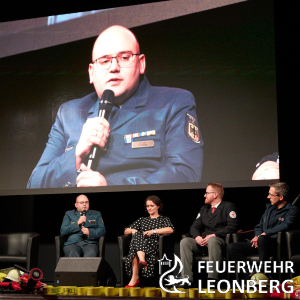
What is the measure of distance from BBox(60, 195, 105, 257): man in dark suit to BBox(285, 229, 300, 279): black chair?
5.79 feet

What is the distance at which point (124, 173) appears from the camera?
15.6 ft

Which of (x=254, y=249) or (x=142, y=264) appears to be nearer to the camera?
(x=254, y=249)

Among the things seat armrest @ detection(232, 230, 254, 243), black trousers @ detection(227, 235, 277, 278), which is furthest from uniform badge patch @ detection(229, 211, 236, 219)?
black trousers @ detection(227, 235, 277, 278)

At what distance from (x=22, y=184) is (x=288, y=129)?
111 inches

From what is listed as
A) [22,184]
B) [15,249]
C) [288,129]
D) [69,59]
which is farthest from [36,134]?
[288,129]

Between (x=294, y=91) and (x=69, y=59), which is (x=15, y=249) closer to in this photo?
(x=69, y=59)

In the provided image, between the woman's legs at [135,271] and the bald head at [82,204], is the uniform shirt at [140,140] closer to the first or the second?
the bald head at [82,204]

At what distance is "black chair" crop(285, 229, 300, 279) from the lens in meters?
3.75

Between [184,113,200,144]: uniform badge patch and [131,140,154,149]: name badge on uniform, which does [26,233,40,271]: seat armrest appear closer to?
[131,140,154,149]: name badge on uniform

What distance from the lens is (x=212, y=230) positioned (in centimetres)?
426

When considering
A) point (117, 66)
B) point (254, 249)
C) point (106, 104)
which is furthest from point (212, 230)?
point (117, 66)

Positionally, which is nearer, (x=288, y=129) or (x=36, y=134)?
(x=288, y=129)

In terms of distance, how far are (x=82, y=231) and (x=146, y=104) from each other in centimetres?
142

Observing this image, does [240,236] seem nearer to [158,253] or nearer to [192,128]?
[158,253]
